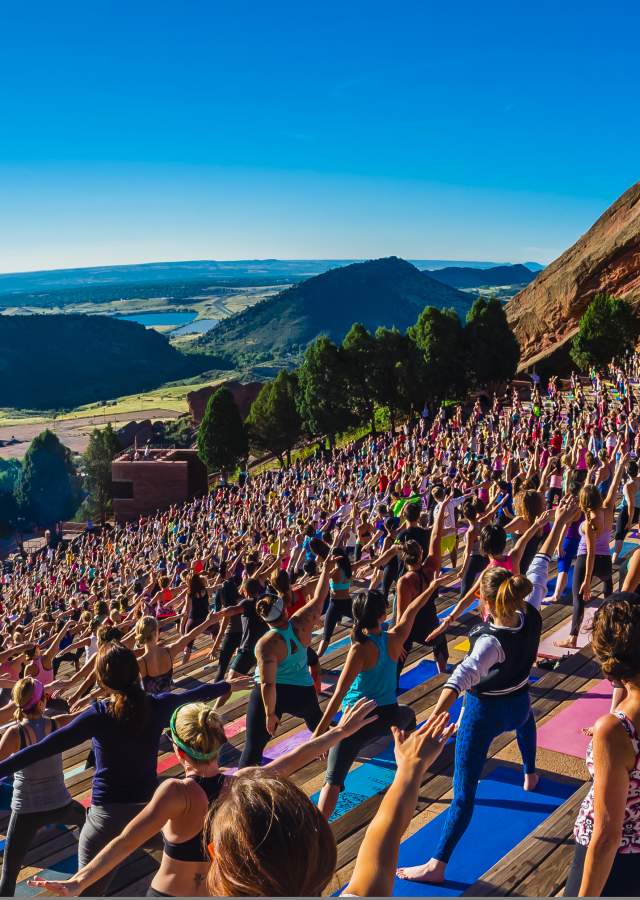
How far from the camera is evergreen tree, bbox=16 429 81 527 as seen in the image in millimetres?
95375

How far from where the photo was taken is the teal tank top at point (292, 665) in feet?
20.3

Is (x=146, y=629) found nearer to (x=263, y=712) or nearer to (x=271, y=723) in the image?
(x=263, y=712)

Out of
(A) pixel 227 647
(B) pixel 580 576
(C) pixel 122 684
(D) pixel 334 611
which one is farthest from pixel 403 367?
(C) pixel 122 684

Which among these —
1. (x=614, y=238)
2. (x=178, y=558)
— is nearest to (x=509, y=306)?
(x=614, y=238)

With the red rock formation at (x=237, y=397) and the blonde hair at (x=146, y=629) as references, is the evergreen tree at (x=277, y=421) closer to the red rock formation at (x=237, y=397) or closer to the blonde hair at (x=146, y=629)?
the red rock formation at (x=237, y=397)

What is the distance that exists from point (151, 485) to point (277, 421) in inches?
459

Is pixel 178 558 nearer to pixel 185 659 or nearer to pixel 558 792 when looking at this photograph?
pixel 185 659

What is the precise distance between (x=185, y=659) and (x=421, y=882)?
7.31m

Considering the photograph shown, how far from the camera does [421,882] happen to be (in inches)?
189

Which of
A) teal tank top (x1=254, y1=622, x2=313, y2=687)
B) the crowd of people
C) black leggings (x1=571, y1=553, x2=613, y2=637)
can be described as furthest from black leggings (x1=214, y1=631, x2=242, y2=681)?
black leggings (x1=571, y1=553, x2=613, y2=637)

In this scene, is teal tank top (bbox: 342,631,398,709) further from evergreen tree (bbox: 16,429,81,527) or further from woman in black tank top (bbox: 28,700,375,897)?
evergreen tree (bbox: 16,429,81,527)

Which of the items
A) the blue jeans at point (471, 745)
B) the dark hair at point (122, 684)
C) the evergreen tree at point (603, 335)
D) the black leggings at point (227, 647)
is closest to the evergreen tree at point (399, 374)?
the evergreen tree at point (603, 335)

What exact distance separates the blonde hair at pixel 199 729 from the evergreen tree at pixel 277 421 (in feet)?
204

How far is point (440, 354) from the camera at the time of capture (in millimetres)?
56031
